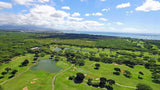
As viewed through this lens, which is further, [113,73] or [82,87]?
[113,73]

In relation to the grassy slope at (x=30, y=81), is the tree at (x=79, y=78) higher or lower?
higher

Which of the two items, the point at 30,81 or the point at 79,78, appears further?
the point at 79,78

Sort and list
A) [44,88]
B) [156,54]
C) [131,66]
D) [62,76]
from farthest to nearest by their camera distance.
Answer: [156,54] < [131,66] < [62,76] < [44,88]

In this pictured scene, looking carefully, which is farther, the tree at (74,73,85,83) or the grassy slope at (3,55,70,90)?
the tree at (74,73,85,83)

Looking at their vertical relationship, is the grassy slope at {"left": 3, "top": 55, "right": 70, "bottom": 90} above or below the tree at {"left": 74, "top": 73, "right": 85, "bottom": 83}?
below

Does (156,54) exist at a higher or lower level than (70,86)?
higher

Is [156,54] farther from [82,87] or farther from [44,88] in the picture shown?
[44,88]

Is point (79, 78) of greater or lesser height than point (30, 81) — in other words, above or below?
above

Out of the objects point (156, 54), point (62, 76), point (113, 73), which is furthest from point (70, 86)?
point (156, 54)

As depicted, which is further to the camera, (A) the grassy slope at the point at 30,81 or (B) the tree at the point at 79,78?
(B) the tree at the point at 79,78

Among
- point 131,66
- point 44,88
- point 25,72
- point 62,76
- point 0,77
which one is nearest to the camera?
point 44,88
